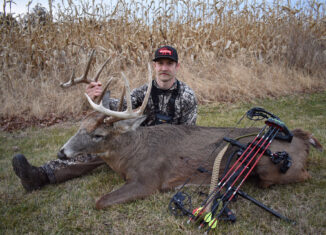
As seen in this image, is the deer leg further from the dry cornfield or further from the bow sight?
the dry cornfield

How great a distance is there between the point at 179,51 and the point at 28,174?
680cm

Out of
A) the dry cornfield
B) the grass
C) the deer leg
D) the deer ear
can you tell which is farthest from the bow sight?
the dry cornfield

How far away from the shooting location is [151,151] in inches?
126

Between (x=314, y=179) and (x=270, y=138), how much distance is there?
78 centimetres

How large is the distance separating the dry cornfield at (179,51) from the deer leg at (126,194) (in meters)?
4.43

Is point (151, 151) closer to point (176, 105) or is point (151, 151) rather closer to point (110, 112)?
point (110, 112)

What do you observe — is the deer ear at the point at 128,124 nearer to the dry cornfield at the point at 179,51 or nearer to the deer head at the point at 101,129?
the deer head at the point at 101,129

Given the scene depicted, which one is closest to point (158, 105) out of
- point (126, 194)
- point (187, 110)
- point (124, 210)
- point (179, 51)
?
point (187, 110)

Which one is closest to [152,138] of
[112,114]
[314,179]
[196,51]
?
[112,114]

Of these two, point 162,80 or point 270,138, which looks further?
point 162,80

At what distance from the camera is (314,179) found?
3104 mm

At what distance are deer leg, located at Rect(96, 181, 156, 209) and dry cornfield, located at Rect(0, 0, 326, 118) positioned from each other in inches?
174

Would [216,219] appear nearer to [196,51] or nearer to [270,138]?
[270,138]

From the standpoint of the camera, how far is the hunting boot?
9.89ft
